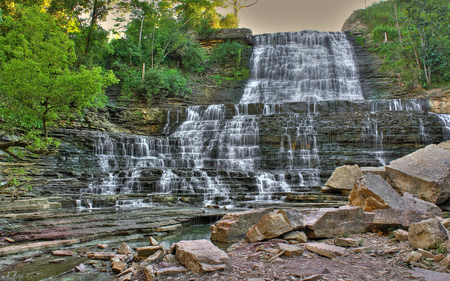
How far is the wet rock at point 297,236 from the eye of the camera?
4.69 meters

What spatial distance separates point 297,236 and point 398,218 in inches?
73.3

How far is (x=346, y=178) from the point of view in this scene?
35.5 ft

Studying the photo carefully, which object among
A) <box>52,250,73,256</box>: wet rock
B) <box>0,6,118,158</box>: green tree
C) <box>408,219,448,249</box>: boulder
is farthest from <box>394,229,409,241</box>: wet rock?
<box>0,6,118,158</box>: green tree

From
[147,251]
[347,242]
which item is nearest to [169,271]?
[147,251]

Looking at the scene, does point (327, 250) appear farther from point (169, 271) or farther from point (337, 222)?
point (169, 271)

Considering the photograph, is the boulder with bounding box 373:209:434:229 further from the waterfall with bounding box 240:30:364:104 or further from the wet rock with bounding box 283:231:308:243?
the waterfall with bounding box 240:30:364:104

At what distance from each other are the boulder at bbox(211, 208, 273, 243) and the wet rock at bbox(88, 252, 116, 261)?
76.2 inches

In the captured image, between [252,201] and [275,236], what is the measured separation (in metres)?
6.78

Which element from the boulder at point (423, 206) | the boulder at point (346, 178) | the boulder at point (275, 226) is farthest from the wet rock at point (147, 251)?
the boulder at point (346, 178)

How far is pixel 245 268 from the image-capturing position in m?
3.53

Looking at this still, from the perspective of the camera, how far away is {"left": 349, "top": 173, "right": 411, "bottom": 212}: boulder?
234 inches

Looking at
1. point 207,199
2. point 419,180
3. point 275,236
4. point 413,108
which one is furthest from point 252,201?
point 413,108

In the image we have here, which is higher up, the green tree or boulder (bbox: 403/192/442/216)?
the green tree

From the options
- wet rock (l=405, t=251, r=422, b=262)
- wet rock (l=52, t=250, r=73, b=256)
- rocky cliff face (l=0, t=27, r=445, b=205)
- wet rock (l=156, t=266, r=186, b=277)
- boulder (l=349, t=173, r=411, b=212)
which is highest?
rocky cliff face (l=0, t=27, r=445, b=205)
